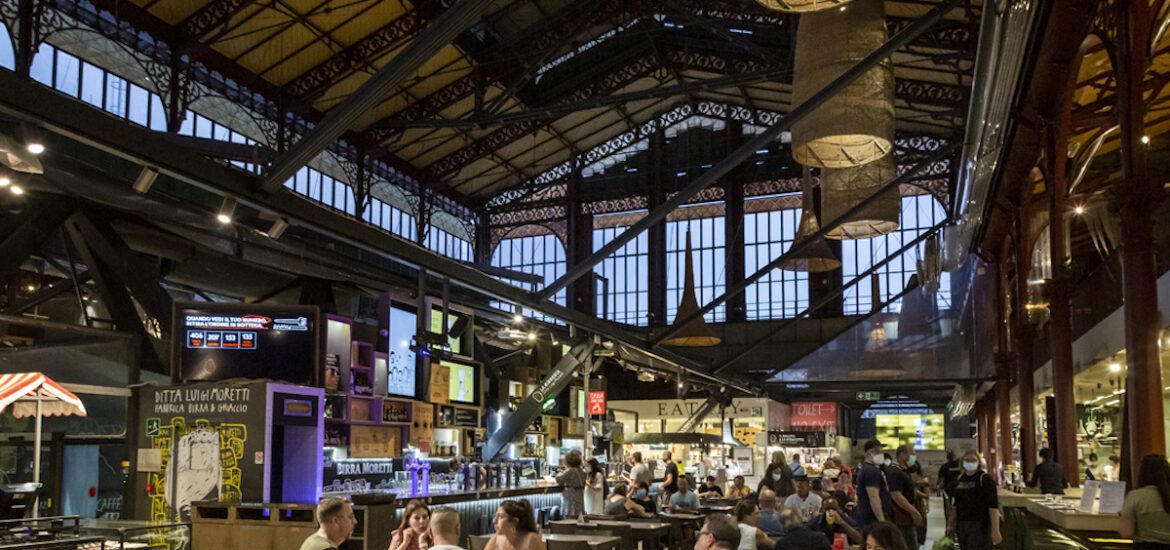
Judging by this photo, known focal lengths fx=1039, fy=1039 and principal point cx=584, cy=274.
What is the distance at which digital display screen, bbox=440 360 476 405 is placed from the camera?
52.4ft

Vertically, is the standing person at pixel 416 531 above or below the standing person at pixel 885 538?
below

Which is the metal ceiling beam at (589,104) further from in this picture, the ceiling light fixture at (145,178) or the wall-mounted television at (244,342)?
the ceiling light fixture at (145,178)

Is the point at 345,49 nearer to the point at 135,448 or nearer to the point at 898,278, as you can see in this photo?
the point at 135,448

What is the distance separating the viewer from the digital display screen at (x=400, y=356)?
14117mm

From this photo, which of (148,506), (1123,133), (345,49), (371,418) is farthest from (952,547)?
(345,49)

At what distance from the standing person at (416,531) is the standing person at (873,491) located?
3845mm

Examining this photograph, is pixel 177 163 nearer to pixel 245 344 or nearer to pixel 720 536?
pixel 720 536

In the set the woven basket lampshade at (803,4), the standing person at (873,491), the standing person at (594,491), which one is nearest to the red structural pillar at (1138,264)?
the standing person at (873,491)

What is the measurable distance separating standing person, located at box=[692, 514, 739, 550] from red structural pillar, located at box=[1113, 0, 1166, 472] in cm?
423

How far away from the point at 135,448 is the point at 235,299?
4.43m

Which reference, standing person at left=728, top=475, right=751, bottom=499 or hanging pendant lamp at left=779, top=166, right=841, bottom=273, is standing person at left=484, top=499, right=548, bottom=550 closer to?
hanging pendant lamp at left=779, top=166, right=841, bottom=273

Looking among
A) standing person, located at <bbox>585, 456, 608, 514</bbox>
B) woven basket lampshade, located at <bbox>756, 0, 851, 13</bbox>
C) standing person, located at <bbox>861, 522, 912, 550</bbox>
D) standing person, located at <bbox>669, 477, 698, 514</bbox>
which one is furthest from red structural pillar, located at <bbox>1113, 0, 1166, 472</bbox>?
standing person, located at <bbox>585, 456, 608, 514</bbox>

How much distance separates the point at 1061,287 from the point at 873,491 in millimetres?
3868

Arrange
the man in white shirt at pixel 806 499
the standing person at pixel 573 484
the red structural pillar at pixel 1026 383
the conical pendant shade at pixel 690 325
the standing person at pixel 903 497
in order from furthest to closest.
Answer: the conical pendant shade at pixel 690 325, the red structural pillar at pixel 1026 383, the standing person at pixel 573 484, the man in white shirt at pixel 806 499, the standing person at pixel 903 497
